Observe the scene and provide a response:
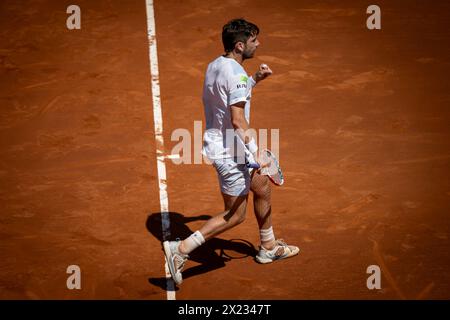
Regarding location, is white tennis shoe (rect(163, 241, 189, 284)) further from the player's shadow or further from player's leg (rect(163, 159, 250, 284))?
the player's shadow

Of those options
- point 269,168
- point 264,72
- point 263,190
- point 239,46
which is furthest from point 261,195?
point 239,46

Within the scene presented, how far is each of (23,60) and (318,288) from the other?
23.9 feet

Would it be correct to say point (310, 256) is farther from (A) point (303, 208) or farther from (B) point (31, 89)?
(B) point (31, 89)

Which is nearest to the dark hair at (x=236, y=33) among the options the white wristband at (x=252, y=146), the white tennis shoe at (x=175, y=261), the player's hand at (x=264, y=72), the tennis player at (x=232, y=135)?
the tennis player at (x=232, y=135)

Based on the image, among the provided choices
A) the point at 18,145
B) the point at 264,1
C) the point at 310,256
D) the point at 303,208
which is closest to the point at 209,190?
the point at 303,208

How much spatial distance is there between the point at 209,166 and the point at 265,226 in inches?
82.6

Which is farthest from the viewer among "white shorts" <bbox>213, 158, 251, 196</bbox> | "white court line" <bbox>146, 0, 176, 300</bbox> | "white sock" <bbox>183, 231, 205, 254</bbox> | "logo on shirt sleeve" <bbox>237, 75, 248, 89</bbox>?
"white court line" <bbox>146, 0, 176, 300</bbox>

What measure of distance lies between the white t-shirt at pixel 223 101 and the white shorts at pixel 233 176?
7 centimetres

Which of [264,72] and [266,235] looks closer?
[264,72]

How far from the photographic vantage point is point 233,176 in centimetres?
629

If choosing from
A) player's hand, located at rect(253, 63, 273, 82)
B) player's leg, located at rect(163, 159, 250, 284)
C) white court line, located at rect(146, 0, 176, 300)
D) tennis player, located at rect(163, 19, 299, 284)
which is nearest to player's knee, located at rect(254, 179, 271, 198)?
tennis player, located at rect(163, 19, 299, 284)

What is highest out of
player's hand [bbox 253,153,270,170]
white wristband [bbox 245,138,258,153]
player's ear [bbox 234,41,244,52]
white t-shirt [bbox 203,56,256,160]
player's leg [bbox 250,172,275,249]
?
player's ear [bbox 234,41,244,52]

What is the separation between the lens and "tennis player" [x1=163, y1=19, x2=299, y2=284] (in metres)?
5.96

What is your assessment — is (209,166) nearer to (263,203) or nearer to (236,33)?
(263,203)
